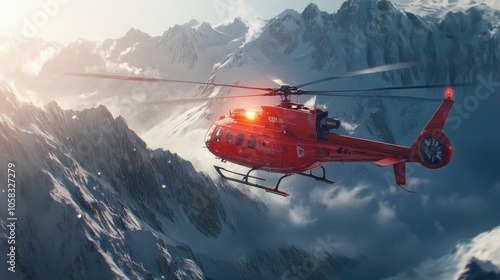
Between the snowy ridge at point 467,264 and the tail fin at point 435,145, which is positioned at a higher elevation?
the snowy ridge at point 467,264

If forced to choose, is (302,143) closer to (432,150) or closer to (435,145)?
(432,150)

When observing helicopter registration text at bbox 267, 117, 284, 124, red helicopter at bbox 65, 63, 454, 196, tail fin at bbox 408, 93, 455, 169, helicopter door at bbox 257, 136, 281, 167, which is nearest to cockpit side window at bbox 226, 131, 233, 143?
red helicopter at bbox 65, 63, 454, 196

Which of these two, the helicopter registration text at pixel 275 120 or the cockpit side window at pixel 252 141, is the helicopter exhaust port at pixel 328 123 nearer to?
the helicopter registration text at pixel 275 120

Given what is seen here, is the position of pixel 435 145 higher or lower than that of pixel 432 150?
higher

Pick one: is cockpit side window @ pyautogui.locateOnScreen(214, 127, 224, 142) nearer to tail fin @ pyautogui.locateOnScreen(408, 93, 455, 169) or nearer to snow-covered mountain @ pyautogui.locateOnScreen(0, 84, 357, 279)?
tail fin @ pyautogui.locateOnScreen(408, 93, 455, 169)

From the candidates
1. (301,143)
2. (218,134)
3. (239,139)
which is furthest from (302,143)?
(218,134)

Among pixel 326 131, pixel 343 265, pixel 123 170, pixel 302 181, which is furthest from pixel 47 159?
pixel 302 181

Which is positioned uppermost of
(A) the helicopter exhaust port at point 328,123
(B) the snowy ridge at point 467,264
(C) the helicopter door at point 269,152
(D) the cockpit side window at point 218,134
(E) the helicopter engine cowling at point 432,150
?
(B) the snowy ridge at point 467,264

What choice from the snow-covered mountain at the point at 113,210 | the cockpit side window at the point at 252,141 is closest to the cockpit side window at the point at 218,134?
the cockpit side window at the point at 252,141
